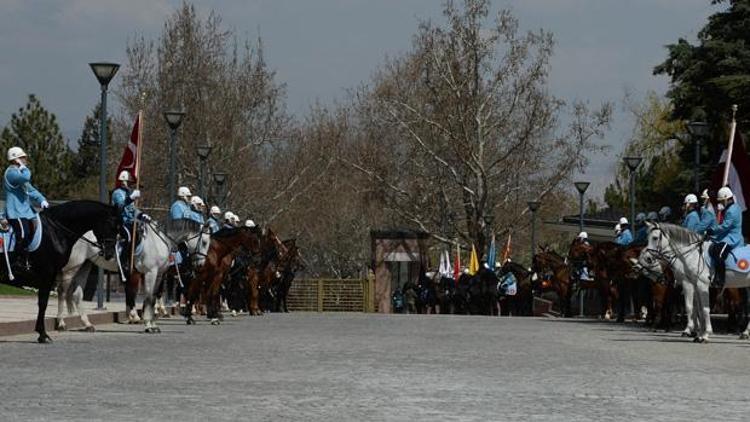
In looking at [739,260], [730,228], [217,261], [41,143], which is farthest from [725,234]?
[41,143]

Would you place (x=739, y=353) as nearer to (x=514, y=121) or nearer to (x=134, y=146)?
(x=134, y=146)

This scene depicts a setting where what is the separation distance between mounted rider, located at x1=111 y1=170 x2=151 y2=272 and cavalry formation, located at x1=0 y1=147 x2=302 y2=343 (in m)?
0.02

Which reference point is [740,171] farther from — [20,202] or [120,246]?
[20,202]

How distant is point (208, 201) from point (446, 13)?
1562cm

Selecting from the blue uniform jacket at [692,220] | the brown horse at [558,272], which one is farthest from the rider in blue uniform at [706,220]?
the brown horse at [558,272]

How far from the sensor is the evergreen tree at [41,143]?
100688 mm

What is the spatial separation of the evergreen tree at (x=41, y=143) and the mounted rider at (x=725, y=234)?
77.2 meters

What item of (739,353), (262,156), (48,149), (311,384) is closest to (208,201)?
(262,156)

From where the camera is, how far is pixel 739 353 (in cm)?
2383

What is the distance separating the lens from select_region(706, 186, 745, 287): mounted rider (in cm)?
2683

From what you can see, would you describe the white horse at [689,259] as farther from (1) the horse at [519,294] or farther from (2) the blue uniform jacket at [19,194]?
(1) the horse at [519,294]

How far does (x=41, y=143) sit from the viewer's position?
102 meters

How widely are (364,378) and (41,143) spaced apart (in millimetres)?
88172

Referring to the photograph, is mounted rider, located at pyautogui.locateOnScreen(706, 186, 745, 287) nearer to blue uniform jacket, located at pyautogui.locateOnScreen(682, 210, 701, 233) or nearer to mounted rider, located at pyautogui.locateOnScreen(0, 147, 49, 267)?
blue uniform jacket, located at pyautogui.locateOnScreen(682, 210, 701, 233)
